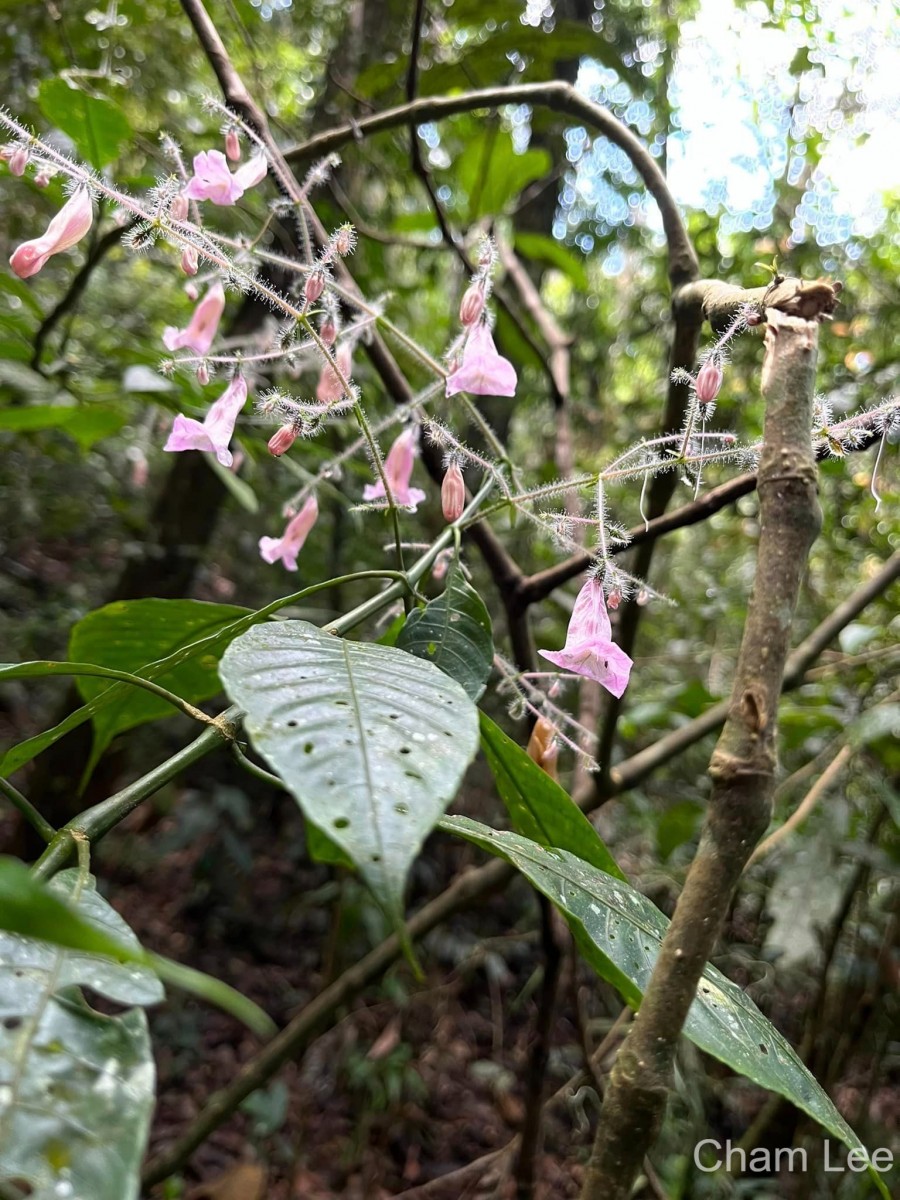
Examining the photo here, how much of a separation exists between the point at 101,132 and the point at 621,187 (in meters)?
1.98

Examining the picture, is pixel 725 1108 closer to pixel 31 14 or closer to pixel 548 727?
pixel 548 727

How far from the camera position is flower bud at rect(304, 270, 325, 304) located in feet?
1.88

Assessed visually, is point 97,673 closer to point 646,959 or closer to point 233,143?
point 646,959

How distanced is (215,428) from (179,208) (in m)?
0.17

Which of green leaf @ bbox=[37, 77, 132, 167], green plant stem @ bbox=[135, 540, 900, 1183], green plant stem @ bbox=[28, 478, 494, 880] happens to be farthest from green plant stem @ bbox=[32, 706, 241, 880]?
green leaf @ bbox=[37, 77, 132, 167]

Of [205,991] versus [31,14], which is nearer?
[205,991]

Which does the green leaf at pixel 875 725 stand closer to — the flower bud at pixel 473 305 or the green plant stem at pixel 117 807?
the flower bud at pixel 473 305

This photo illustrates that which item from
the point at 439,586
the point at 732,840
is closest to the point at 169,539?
the point at 439,586

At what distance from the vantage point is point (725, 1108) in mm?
1947

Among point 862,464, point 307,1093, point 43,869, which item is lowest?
point 307,1093

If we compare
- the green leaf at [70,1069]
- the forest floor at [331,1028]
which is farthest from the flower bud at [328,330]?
the forest floor at [331,1028]

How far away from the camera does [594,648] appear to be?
22.5 inches

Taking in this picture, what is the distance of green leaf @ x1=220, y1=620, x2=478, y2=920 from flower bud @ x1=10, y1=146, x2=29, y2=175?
15.9 inches

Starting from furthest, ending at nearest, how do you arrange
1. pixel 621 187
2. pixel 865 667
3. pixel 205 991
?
pixel 621 187 < pixel 865 667 < pixel 205 991
